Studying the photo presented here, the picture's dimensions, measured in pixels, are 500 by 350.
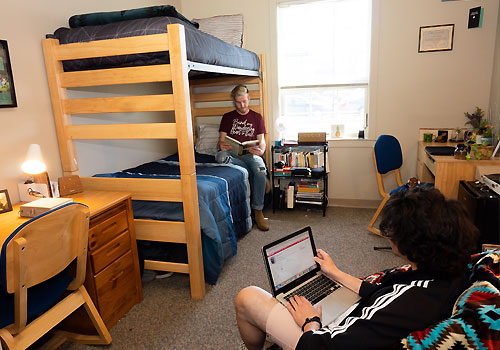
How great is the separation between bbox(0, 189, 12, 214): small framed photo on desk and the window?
8.88 feet

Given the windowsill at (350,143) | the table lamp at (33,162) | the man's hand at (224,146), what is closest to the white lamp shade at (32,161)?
the table lamp at (33,162)

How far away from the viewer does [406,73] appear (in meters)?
3.46

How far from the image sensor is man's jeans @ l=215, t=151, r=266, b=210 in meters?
3.33

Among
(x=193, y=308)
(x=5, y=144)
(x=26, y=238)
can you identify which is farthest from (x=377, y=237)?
(x=5, y=144)

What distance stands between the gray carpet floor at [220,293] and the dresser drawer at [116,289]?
7cm

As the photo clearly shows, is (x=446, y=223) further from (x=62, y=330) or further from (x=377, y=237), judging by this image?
(x=377, y=237)

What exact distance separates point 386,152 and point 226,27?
215 centimetres

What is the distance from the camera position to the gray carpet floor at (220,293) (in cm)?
183

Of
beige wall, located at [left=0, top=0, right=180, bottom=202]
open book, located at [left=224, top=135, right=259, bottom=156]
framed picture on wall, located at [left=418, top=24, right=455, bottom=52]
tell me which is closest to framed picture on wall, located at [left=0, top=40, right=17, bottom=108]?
beige wall, located at [left=0, top=0, right=180, bottom=202]

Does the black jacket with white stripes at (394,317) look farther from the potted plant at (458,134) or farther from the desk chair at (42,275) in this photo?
the potted plant at (458,134)

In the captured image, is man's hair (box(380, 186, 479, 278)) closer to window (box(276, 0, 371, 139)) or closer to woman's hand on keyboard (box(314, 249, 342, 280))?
woman's hand on keyboard (box(314, 249, 342, 280))

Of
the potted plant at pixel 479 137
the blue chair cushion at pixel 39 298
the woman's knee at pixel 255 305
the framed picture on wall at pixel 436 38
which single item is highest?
the framed picture on wall at pixel 436 38

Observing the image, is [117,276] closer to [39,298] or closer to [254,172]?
[39,298]

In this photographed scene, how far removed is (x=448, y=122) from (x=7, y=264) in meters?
3.76
